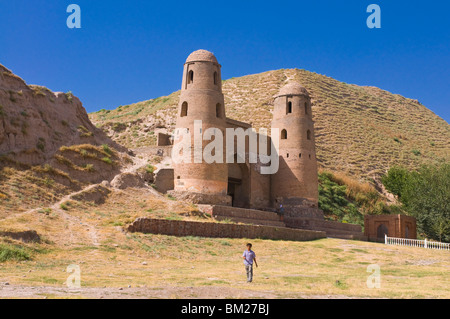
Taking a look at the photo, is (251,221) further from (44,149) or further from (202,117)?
(44,149)

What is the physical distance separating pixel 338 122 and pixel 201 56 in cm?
4256

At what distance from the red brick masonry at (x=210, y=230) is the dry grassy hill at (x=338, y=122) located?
2376cm

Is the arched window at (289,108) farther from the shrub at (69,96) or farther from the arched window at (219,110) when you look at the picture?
the shrub at (69,96)

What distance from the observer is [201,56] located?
28359mm

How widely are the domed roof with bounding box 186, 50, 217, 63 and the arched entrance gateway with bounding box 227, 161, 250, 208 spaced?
6.85 meters

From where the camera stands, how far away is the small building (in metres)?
30.1

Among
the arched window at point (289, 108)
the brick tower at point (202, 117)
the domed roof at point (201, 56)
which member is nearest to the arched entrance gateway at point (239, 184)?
the brick tower at point (202, 117)

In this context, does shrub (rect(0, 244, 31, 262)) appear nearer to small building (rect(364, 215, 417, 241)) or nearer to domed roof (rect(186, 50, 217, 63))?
domed roof (rect(186, 50, 217, 63))

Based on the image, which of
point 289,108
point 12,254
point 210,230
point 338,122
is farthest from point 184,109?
point 338,122

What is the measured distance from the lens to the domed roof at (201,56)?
92.7 feet

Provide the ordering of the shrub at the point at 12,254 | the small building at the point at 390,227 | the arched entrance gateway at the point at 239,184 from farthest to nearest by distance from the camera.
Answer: the arched entrance gateway at the point at 239,184 → the small building at the point at 390,227 → the shrub at the point at 12,254

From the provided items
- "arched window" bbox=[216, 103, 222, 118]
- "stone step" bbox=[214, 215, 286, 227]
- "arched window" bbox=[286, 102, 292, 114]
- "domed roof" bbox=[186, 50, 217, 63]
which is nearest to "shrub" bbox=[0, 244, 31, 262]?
"stone step" bbox=[214, 215, 286, 227]

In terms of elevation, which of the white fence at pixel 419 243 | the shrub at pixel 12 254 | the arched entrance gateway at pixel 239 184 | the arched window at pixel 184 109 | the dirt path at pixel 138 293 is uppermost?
the arched window at pixel 184 109

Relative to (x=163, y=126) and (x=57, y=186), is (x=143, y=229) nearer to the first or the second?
(x=57, y=186)
